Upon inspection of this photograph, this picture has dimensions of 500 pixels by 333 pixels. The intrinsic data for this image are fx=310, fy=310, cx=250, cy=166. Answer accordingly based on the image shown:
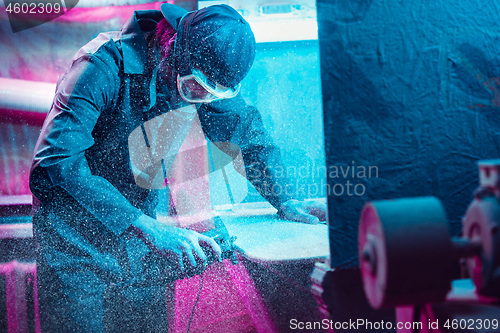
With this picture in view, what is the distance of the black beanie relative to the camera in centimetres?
86

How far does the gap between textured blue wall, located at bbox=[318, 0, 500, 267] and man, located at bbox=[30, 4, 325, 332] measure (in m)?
0.45

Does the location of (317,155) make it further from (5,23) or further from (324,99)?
(5,23)

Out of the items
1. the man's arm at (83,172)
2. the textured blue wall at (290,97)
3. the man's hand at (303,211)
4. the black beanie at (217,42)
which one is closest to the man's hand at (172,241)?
the man's arm at (83,172)

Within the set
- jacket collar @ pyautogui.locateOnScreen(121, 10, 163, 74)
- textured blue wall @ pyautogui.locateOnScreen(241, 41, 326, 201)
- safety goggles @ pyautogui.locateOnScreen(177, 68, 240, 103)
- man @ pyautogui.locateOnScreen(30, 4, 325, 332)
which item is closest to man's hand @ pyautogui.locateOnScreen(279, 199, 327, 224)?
man @ pyautogui.locateOnScreen(30, 4, 325, 332)

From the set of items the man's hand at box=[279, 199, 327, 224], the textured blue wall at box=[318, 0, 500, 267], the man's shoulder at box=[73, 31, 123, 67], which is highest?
the man's shoulder at box=[73, 31, 123, 67]

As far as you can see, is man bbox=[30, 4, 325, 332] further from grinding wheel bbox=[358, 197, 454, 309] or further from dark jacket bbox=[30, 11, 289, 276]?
grinding wheel bbox=[358, 197, 454, 309]

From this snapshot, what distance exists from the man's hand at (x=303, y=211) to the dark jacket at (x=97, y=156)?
0.05m

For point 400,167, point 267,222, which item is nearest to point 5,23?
point 267,222

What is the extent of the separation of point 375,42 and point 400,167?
0.20m

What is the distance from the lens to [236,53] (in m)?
0.88

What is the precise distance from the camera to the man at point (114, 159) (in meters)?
0.78

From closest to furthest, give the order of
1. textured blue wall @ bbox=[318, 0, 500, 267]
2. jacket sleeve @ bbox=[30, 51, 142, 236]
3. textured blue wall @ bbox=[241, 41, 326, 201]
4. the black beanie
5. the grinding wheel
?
1. the grinding wheel
2. textured blue wall @ bbox=[318, 0, 500, 267]
3. jacket sleeve @ bbox=[30, 51, 142, 236]
4. the black beanie
5. textured blue wall @ bbox=[241, 41, 326, 201]

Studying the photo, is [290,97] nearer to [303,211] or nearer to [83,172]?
[303,211]

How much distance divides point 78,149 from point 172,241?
33 cm
